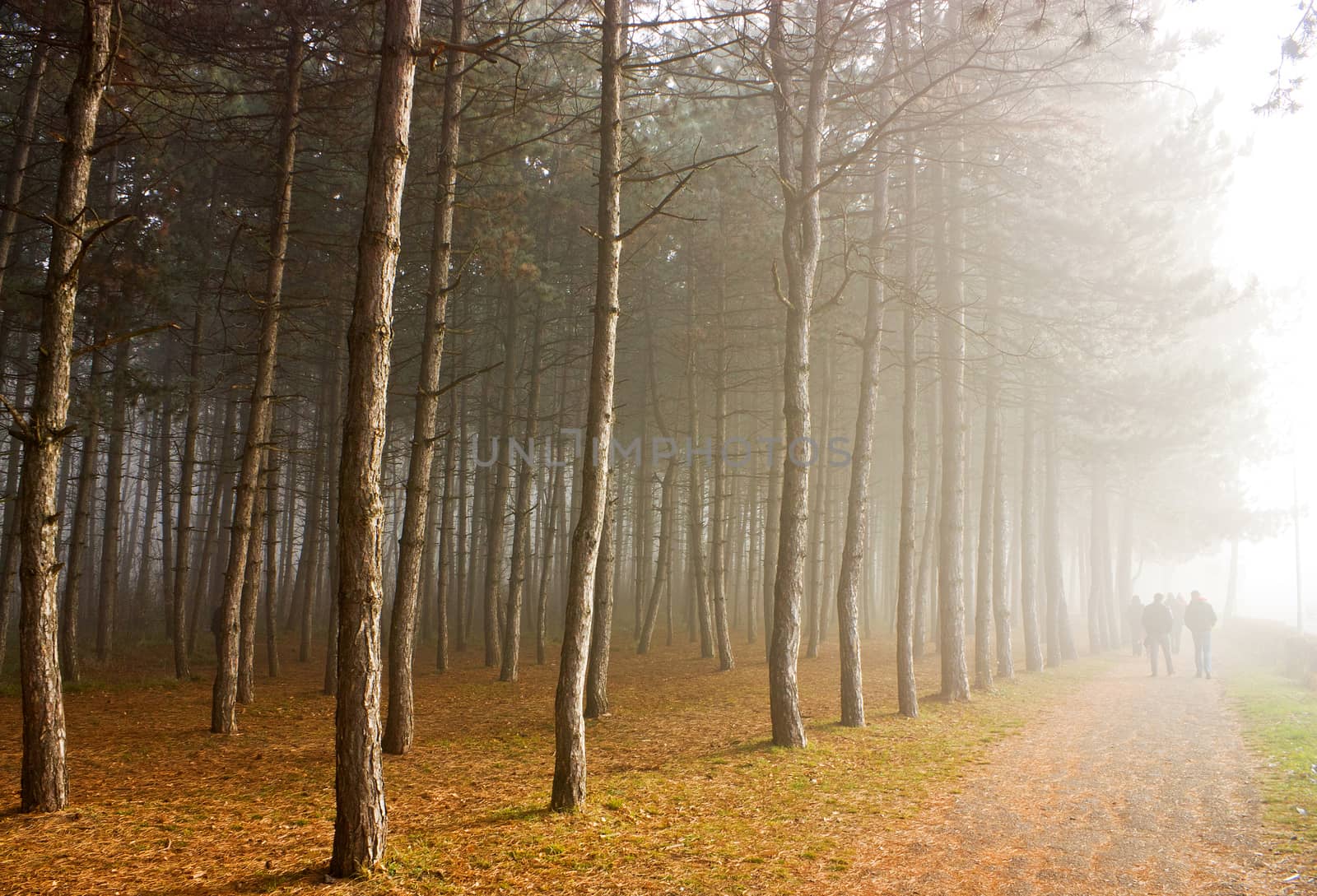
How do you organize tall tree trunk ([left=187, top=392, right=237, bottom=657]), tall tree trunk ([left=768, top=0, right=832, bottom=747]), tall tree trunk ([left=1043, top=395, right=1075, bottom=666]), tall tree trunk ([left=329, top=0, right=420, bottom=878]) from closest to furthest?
tall tree trunk ([left=329, top=0, right=420, bottom=878]) < tall tree trunk ([left=768, top=0, right=832, bottom=747]) < tall tree trunk ([left=187, top=392, right=237, bottom=657]) < tall tree trunk ([left=1043, top=395, right=1075, bottom=666])

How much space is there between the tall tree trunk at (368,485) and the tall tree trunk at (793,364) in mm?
4868

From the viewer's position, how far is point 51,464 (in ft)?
19.7

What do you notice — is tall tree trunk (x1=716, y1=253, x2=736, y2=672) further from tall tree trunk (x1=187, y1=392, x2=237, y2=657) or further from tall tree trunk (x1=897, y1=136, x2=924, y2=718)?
tall tree trunk (x1=187, y1=392, x2=237, y2=657)

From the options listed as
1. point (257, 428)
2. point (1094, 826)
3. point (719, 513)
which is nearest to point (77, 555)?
point (257, 428)

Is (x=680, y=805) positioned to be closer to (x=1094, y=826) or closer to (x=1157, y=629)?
(x=1094, y=826)

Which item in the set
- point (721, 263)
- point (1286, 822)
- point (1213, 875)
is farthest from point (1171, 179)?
point (1213, 875)

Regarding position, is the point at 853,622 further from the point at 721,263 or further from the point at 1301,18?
the point at 721,263

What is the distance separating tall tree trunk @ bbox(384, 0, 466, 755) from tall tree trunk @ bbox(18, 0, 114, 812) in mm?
3044

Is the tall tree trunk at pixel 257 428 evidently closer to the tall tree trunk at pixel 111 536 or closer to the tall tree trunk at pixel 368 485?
the tall tree trunk at pixel 368 485

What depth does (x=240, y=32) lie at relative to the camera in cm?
910

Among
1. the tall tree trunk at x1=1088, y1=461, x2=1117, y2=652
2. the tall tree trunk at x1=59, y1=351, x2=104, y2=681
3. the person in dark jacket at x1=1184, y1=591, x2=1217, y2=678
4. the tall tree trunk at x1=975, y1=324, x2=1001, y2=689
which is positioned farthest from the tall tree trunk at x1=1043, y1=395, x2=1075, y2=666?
the tall tree trunk at x1=59, y1=351, x2=104, y2=681

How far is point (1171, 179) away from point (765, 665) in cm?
1414

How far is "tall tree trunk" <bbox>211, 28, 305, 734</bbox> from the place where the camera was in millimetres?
9164

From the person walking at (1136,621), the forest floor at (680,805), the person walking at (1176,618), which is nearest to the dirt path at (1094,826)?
the forest floor at (680,805)
